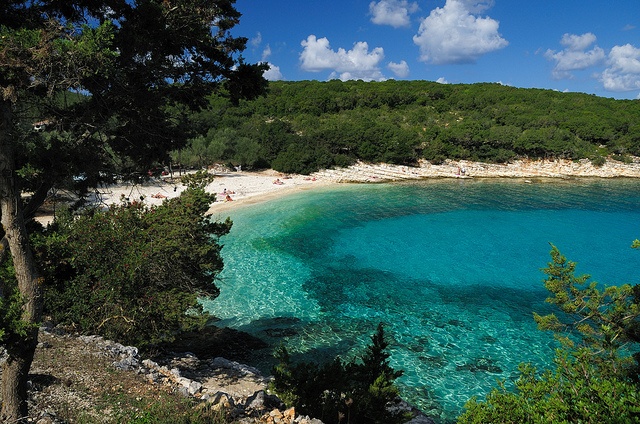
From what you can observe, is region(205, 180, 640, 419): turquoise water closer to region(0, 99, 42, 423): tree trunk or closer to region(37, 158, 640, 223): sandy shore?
region(37, 158, 640, 223): sandy shore

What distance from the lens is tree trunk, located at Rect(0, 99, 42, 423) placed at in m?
5.48

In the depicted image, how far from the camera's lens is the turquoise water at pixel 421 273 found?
583 inches

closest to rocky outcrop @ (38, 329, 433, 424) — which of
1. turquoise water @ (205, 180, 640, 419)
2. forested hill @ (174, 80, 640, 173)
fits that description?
turquoise water @ (205, 180, 640, 419)

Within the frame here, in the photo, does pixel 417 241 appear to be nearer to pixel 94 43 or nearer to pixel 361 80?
pixel 94 43

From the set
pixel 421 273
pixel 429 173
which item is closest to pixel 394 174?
pixel 429 173

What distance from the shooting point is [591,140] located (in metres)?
69.0

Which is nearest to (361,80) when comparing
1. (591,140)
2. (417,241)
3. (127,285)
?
(591,140)

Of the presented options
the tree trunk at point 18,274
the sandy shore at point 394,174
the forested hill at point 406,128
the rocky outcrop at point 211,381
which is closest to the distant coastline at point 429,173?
the sandy shore at point 394,174

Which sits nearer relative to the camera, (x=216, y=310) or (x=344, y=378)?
(x=344, y=378)

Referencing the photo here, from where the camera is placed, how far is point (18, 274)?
572 centimetres

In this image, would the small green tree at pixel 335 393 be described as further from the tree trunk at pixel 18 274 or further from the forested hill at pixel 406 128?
the forested hill at pixel 406 128

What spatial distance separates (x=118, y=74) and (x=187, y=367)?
896 cm

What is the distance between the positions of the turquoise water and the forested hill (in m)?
16.1

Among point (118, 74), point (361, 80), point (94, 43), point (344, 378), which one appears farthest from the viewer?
point (361, 80)
